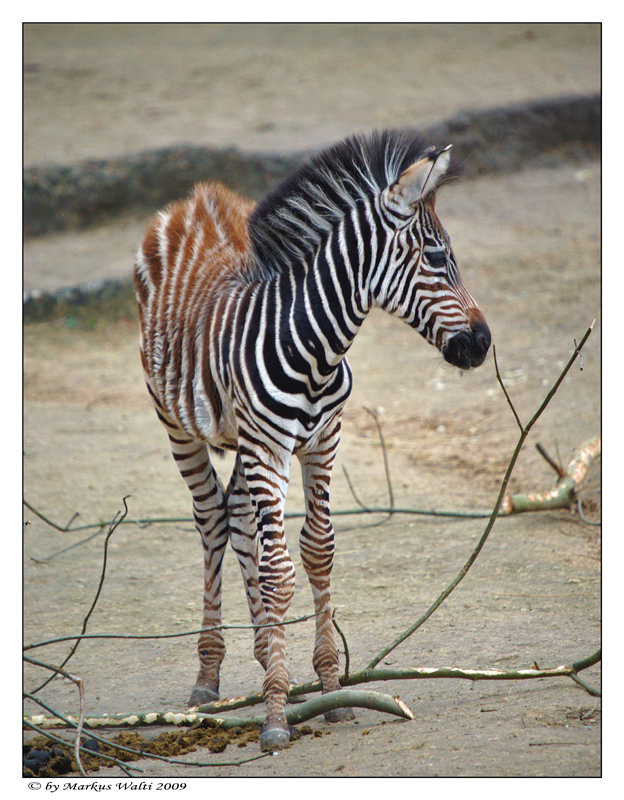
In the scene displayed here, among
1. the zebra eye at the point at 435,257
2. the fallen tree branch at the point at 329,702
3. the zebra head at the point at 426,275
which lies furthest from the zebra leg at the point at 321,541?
the zebra eye at the point at 435,257

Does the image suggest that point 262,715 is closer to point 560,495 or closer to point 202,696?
point 202,696

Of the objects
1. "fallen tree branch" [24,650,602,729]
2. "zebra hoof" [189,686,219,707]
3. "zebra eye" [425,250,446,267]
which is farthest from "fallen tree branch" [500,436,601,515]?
"zebra eye" [425,250,446,267]

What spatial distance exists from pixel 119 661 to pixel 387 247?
3.12 metres

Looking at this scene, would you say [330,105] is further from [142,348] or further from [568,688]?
[568,688]

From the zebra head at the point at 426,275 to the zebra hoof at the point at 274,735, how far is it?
1.85m

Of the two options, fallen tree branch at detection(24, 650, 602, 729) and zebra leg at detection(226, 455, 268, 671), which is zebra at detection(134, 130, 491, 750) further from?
zebra leg at detection(226, 455, 268, 671)

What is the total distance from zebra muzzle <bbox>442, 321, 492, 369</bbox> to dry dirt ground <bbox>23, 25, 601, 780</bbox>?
1.04 feet

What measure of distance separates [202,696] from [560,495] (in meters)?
3.33

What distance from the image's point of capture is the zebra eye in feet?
11.6

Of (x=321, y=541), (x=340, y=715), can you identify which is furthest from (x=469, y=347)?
(x=340, y=715)

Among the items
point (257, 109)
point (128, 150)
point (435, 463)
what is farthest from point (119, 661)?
point (257, 109)

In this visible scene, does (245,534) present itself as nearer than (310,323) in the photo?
No

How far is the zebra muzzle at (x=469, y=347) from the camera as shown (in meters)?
3.51

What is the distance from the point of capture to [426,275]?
3543mm
